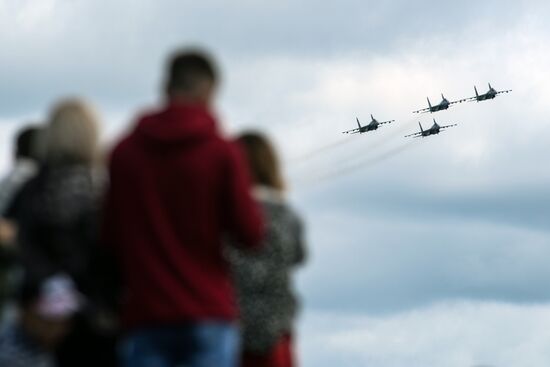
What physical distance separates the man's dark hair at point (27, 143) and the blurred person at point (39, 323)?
2.64 meters

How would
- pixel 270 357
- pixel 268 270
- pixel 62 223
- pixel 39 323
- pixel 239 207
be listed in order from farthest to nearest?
pixel 270 357 < pixel 268 270 < pixel 62 223 < pixel 39 323 < pixel 239 207

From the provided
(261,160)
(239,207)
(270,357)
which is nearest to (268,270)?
(270,357)

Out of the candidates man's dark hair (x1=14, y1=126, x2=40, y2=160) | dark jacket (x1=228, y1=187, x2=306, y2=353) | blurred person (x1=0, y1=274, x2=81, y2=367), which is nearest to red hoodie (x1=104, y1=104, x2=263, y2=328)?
blurred person (x1=0, y1=274, x2=81, y2=367)

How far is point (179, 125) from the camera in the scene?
1056 centimetres

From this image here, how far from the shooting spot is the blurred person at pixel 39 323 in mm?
10547

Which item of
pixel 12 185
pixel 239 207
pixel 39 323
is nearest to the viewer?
pixel 239 207

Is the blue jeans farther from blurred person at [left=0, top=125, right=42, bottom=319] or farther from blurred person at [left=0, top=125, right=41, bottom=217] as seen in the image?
blurred person at [left=0, top=125, right=41, bottom=217]

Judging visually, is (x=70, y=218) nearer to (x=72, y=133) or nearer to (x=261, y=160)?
(x=72, y=133)

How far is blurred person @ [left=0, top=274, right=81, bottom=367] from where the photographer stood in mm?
10547

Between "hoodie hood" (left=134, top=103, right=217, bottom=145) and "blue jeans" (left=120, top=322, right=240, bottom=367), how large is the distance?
1280 mm

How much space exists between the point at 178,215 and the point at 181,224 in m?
0.07

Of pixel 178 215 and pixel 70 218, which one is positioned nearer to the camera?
pixel 178 215

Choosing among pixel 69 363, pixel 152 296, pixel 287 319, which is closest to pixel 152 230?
pixel 152 296

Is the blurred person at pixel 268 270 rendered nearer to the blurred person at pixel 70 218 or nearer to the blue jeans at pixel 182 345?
the blurred person at pixel 70 218
